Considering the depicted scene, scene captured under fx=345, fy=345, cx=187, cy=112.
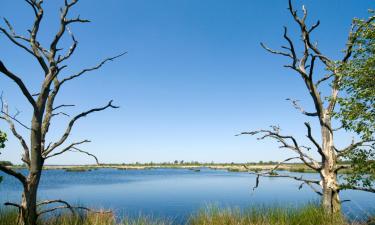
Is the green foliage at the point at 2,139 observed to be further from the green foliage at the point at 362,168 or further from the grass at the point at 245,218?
the green foliage at the point at 362,168

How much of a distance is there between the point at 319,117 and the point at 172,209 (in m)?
14.8

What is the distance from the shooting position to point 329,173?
449 inches

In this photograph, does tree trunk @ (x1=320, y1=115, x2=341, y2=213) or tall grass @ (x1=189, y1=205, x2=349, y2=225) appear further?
tree trunk @ (x1=320, y1=115, x2=341, y2=213)

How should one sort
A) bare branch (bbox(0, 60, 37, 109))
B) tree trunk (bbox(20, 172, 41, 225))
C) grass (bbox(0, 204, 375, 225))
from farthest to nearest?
grass (bbox(0, 204, 375, 225))
tree trunk (bbox(20, 172, 41, 225))
bare branch (bbox(0, 60, 37, 109))

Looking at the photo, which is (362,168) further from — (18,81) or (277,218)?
(18,81)

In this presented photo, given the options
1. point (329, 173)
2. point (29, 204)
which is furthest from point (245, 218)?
point (29, 204)

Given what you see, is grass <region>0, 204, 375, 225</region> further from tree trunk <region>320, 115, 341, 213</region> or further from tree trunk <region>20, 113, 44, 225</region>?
tree trunk <region>20, 113, 44, 225</region>

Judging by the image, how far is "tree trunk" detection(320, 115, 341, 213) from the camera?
36.8 ft

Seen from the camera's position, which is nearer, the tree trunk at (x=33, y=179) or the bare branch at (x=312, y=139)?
the tree trunk at (x=33, y=179)

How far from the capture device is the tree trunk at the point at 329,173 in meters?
11.2

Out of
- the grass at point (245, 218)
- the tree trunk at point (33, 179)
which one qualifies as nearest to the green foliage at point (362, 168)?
the grass at point (245, 218)

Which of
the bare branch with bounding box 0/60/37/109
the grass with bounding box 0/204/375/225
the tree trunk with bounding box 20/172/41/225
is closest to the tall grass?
the grass with bounding box 0/204/375/225

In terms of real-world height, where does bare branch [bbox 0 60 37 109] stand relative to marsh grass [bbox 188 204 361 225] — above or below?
above

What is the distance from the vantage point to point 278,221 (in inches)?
403
